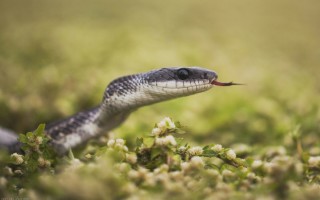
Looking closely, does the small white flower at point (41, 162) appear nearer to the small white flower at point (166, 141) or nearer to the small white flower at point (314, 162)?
the small white flower at point (166, 141)

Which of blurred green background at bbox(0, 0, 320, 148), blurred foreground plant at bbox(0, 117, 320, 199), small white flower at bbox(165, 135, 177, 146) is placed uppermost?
blurred green background at bbox(0, 0, 320, 148)

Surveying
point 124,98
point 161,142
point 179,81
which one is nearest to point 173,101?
point 124,98

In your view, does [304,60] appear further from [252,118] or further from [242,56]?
[252,118]

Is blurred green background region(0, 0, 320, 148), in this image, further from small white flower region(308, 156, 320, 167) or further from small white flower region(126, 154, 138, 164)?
small white flower region(126, 154, 138, 164)

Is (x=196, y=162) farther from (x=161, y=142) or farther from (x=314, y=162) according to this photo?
(x=314, y=162)

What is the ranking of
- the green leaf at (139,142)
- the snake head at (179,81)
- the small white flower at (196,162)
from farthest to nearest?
1. the snake head at (179,81)
2. the green leaf at (139,142)
3. the small white flower at (196,162)

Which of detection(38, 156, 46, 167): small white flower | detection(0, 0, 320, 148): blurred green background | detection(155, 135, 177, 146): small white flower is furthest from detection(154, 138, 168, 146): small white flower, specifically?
detection(0, 0, 320, 148): blurred green background

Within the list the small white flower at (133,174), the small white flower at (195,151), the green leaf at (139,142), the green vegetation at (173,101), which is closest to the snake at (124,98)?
the green vegetation at (173,101)
